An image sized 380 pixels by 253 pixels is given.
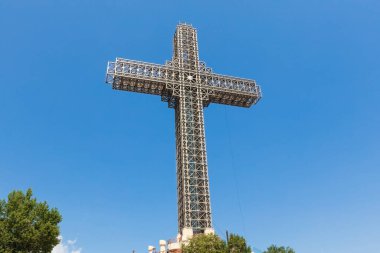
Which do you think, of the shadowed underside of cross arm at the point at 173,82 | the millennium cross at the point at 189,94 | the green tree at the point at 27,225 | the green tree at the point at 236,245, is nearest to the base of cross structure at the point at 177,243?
the millennium cross at the point at 189,94

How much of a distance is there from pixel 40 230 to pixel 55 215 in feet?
7.36

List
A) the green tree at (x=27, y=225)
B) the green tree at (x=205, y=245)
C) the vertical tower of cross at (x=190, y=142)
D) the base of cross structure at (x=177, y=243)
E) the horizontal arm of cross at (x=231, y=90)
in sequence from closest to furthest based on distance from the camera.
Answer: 1. the green tree at (x=27, y=225)
2. the green tree at (x=205, y=245)
3. the base of cross structure at (x=177, y=243)
4. the vertical tower of cross at (x=190, y=142)
5. the horizontal arm of cross at (x=231, y=90)

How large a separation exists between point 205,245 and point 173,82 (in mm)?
23131

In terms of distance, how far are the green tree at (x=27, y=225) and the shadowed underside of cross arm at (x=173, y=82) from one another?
65.5 ft

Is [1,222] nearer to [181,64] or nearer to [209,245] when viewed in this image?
[209,245]

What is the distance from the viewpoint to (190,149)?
5047 cm

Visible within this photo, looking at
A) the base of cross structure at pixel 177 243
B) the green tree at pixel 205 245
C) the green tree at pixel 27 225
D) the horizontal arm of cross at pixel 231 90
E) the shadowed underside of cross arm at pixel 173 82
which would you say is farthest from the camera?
the horizontal arm of cross at pixel 231 90

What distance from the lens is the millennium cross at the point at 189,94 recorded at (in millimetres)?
47969

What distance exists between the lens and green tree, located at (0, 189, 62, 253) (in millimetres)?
34344

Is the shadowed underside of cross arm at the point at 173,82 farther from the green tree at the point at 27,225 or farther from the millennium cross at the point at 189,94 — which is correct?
the green tree at the point at 27,225

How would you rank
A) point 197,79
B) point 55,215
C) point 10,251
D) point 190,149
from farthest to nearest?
point 197,79, point 190,149, point 55,215, point 10,251

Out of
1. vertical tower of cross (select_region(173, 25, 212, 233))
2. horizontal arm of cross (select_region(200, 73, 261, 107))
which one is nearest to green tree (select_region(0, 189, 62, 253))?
vertical tower of cross (select_region(173, 25, 212, 233))

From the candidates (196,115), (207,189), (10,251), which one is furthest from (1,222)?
(196,115)

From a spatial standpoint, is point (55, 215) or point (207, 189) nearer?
point (55, 215)
